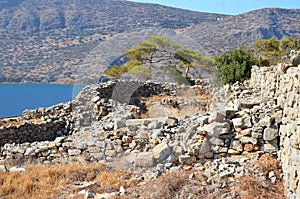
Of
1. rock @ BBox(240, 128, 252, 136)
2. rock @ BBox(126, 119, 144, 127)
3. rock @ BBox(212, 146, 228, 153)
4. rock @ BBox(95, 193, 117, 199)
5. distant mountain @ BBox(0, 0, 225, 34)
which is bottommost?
rock @ BBox(95, 193, 117, 199)

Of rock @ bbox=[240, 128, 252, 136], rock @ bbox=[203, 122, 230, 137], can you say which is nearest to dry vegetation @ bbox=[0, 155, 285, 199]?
rock @ bbox=[240, 128, 252, 136]

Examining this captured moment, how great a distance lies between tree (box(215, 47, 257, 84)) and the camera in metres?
16.1

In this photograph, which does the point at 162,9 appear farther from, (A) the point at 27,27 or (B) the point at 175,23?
(A) the point at 27,27

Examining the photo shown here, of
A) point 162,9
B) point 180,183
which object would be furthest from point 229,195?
point 162,9

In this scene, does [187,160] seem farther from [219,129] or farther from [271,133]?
[271,133]

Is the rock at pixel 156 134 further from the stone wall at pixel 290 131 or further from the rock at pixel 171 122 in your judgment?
the stone wall at pixel 290 131

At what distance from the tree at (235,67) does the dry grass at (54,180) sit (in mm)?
11303

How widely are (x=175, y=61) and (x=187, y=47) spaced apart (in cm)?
183

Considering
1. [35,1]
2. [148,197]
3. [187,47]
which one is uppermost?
[35,1]

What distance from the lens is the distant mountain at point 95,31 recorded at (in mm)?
32362

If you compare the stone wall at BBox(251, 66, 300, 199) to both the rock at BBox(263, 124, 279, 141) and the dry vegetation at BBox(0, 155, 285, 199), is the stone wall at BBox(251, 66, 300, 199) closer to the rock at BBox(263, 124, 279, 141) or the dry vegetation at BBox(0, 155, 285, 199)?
the rock at BBox(263, 124, 279, 141)

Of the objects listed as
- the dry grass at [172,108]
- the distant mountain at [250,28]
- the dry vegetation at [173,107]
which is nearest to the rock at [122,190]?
the dry grass at [172,108]

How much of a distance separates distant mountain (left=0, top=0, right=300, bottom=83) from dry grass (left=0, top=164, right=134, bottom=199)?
15572 mm

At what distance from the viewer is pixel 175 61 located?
2692 cm
